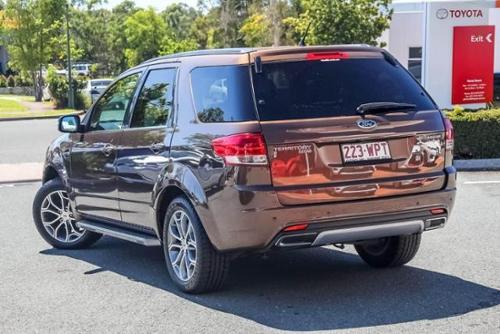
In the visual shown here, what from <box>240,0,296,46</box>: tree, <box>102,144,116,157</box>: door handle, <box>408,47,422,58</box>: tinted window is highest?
<box>240,0,296,46</box>: tree

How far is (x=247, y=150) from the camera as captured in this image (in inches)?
203

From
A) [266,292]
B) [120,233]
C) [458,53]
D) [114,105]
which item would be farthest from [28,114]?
[266,292]

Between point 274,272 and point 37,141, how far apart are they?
591 inches

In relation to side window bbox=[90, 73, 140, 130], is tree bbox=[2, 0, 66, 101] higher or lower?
higher

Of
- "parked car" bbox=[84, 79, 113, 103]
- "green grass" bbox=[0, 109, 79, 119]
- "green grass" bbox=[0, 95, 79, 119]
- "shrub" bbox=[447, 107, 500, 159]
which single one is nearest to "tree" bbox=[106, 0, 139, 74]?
"parked car" bbox=[84, 79, 113, 103]

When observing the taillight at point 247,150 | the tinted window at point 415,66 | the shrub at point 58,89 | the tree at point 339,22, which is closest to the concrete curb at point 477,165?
the taillight at point 247,150

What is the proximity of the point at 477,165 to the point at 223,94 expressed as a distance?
811 cm

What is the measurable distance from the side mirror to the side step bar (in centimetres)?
86

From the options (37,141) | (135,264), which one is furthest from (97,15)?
(135,264)

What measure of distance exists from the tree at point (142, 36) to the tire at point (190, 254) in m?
60.0

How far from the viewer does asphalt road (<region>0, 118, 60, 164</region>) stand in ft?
53.5

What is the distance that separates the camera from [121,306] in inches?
222

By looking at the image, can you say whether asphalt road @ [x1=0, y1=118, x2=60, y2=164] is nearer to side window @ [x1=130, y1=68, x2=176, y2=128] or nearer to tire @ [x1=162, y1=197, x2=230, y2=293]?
side window @ [x1=130, y1=68, x2=176, y2=128]

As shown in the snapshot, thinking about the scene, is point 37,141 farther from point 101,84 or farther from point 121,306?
point 101,84
